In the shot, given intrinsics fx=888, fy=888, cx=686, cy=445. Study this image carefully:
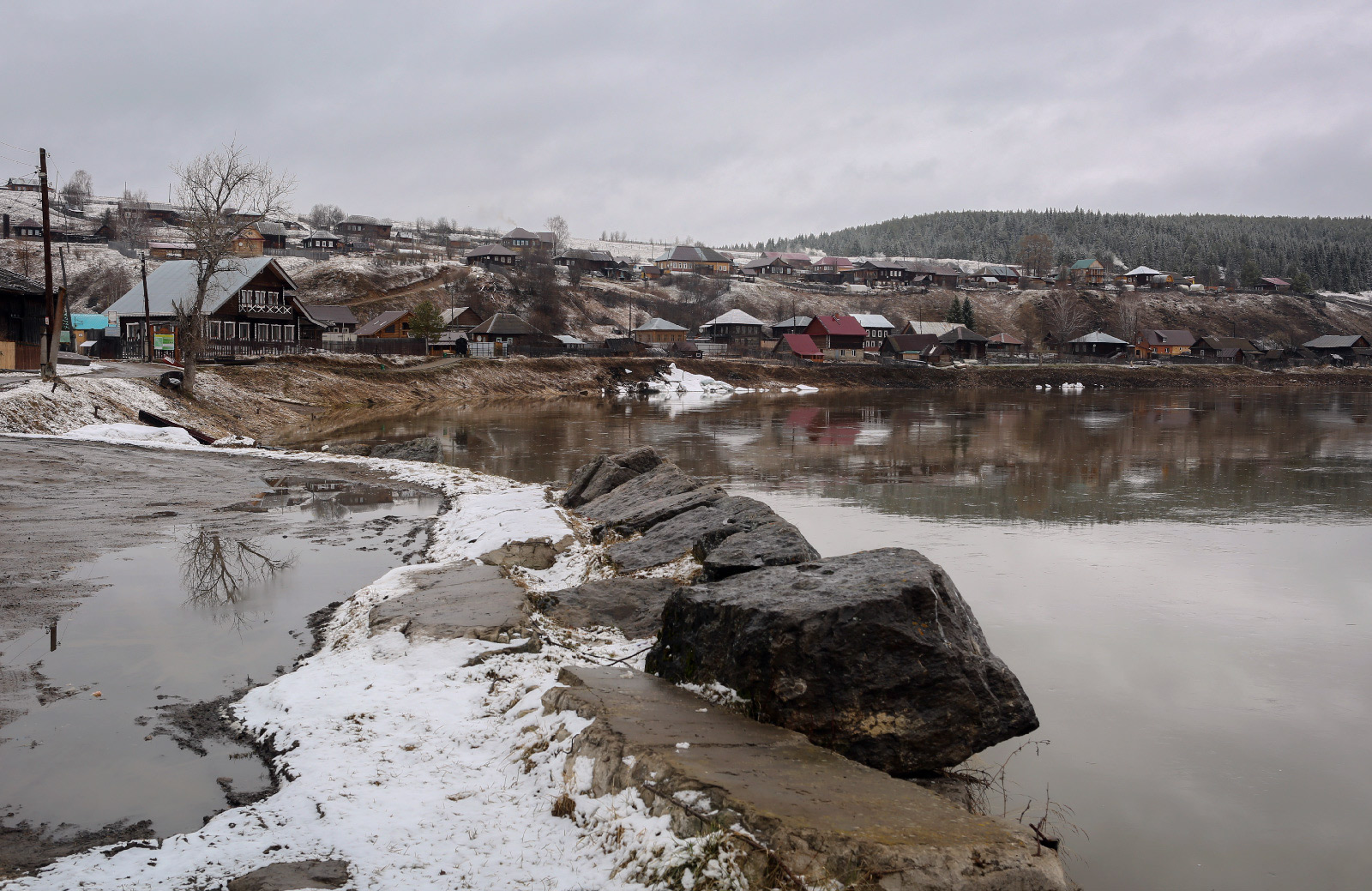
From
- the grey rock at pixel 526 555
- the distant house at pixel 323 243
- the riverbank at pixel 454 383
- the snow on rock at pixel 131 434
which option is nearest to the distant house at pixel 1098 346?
the riverbank at pixel 454 383

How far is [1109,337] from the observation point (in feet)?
399

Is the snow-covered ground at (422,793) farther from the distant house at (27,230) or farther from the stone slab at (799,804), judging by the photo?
the distant house at (27,230)

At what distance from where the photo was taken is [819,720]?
7.01 metres

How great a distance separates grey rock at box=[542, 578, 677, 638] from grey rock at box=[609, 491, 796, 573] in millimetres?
947

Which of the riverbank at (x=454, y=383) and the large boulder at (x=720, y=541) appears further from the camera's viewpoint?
the riverbank at (x=454, y=383)

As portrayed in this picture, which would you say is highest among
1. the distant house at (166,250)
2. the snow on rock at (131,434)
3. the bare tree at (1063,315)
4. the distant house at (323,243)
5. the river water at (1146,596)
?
the distant house at (323,243)

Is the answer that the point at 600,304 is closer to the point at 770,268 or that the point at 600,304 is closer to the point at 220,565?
the point at 770,268

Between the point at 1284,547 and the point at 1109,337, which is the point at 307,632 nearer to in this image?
the point at 1284,547

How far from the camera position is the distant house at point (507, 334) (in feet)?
282

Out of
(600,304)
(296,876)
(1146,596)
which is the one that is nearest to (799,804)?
(296,876)

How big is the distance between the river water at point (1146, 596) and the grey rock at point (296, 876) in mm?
5092

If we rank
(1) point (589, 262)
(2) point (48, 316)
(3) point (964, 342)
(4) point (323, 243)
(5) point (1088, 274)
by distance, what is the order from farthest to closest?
(5) point (1088, 274), (1) point (589, 262), (4) point (323, 243), (3) point (964, 342), (2) point (48, 316)

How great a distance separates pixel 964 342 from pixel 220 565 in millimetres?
108315

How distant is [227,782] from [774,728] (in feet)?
13.8
